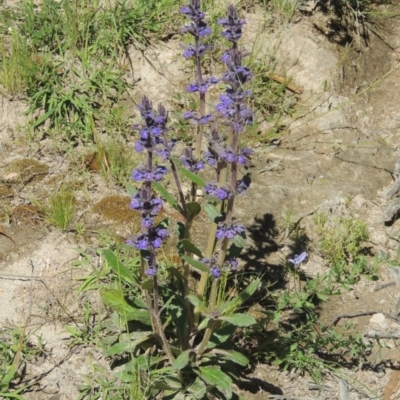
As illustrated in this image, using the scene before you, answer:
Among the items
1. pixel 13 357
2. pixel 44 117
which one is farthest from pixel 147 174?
pixel 44 117

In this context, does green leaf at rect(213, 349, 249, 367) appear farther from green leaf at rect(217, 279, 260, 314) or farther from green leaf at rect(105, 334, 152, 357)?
green leaf at rect(105, 334, 152, 357)

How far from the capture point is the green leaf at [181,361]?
2.92m

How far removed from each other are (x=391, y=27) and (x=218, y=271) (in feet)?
12.0

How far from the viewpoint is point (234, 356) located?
3.20 meters

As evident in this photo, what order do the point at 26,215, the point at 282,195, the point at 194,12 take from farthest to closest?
the point at 282,195
the point at 26,215
the point at 194,12

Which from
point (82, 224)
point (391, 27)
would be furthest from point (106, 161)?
point (391, 27)

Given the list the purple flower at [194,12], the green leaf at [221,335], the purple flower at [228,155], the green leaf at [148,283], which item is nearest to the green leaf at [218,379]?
the green leaf at [221,335]

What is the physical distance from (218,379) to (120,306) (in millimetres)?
610

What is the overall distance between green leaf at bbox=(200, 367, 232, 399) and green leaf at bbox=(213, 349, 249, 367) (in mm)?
80

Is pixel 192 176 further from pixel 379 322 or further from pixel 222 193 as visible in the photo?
pixel 379 322

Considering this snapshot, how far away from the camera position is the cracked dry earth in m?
3.56

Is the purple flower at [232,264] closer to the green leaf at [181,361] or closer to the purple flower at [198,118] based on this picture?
the green leaf at [181,361]

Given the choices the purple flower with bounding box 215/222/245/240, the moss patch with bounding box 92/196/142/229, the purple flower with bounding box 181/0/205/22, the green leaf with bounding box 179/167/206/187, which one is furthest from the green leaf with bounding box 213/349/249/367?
the purple flower with bounding box 181/0/205/22

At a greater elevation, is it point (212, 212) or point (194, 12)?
point (194, 12)
